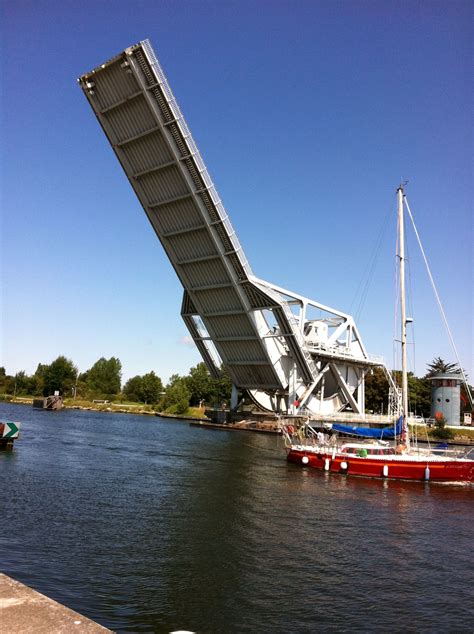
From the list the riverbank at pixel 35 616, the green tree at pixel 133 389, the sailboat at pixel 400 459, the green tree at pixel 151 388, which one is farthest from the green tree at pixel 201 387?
the riverbank at pixel 35 616

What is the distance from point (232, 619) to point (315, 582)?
252cm

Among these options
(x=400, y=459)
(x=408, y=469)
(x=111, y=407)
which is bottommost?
(x=408, y=469)

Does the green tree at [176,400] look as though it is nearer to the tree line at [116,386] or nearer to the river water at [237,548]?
the tree line at [116,386]

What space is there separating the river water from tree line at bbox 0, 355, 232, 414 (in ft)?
178

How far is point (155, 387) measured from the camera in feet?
331

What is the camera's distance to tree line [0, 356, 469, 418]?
74.2 m

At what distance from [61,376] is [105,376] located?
1736 cm

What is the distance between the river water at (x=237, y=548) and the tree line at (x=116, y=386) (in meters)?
54.2

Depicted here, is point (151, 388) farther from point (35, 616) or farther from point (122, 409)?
point (35, 616)

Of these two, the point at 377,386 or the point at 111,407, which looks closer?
the point at 377,386

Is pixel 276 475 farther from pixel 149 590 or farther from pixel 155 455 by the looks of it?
pixel 149 590

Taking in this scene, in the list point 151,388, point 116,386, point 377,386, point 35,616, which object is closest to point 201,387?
point 151,388

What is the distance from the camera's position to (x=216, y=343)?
49250mm

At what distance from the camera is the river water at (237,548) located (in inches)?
332
